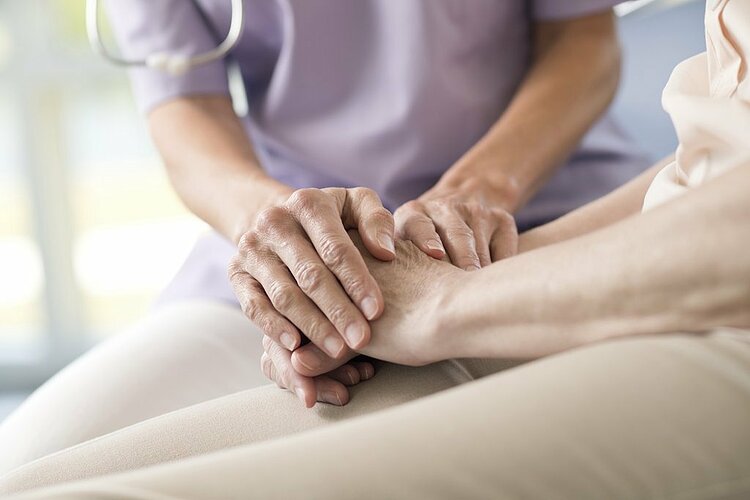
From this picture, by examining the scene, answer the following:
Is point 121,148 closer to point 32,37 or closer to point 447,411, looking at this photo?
point 32,37

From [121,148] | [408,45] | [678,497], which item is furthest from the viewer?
[121,148]

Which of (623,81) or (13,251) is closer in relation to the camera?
(623,81)

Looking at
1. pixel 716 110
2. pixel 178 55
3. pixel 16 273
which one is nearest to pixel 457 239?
pixel 716 110

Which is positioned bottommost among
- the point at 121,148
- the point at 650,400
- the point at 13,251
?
the point at 13,251

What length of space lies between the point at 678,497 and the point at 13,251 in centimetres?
276

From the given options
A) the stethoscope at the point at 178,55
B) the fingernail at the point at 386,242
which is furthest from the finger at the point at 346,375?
the stethoscope at the point at 178,55

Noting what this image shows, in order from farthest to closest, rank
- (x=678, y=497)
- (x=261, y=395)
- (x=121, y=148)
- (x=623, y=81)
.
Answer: (x=121, y=148) → (x=623, y=81) → (x=261, y=395) → (x=678, y=497)

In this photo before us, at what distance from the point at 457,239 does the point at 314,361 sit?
171mm

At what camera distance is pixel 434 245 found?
2.55ft

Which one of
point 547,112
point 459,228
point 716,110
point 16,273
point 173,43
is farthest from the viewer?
point 16,273

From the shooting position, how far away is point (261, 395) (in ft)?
2.53

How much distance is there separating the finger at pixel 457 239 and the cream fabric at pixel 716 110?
0.16 m

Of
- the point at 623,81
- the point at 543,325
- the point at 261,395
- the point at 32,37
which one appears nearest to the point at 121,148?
the point at 32,37

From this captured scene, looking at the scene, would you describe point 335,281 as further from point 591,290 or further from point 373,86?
point 373,86
